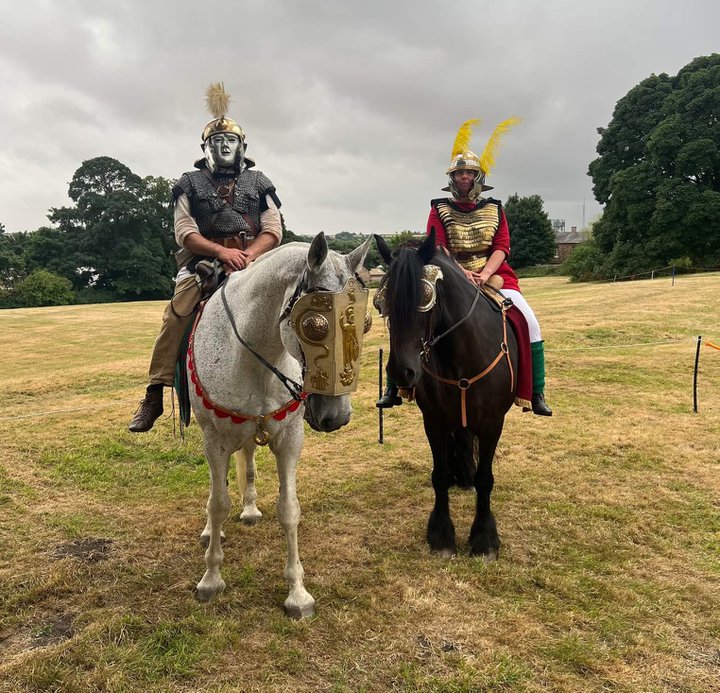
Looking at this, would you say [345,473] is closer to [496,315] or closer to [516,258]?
[496,315]

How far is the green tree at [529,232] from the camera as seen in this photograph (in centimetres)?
5091

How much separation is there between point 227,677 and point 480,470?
231 centimetres

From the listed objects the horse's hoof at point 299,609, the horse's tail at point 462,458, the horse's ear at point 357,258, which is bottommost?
the horse's hoof at point 299,609

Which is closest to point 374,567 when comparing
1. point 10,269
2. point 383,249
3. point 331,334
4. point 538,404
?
point 538,404

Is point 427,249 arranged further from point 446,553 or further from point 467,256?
point 446,553

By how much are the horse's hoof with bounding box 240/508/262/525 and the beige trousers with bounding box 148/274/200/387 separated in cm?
153

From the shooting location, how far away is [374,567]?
148 inches

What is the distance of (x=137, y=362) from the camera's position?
1294 centimetres

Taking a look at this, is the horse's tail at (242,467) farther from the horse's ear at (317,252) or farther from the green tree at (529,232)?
the green tree at (529,232)

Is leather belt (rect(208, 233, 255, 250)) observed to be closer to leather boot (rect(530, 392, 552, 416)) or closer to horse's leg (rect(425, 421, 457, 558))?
horse's leg (rect(425, 421, 457, 558))

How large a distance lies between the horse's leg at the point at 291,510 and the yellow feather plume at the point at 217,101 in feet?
8.82

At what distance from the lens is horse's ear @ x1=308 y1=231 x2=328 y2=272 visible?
222 cm

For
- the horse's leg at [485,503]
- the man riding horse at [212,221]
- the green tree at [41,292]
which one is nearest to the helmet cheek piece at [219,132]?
the man riding horse at [212,221]

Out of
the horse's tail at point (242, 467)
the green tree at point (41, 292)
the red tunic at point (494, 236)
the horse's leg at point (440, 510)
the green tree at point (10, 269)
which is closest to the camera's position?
the horse's leg at point (440, 510)
